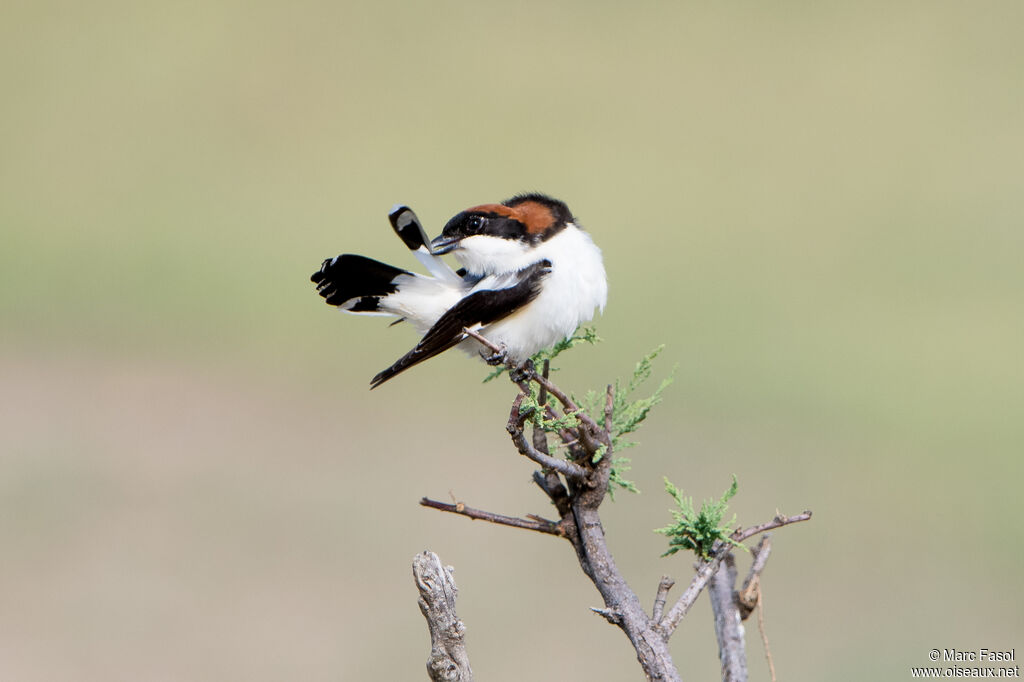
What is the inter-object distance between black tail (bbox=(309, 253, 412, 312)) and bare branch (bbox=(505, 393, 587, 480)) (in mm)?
921

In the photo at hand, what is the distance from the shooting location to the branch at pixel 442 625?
2.04m

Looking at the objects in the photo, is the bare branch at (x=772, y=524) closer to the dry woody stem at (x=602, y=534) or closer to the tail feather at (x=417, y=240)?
the dry woody stem at (x=602, y=534)

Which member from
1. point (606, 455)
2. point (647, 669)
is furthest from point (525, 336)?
point (647, 669)

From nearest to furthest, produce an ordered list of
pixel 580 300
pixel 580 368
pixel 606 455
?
pixel 606 455 < pixel 580 300 < pixel 580 368

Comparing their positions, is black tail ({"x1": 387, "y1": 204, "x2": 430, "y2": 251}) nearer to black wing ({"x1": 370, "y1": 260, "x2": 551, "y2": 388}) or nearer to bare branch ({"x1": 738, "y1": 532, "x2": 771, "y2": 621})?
black wing ({"x1": 370, "y1": 260, "x2": 551, "y2": 388})

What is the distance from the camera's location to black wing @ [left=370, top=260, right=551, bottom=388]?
3.02 meters

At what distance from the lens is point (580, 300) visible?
320cm

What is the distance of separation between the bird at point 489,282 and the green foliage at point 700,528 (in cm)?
81

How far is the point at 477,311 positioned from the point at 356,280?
45 centimetres

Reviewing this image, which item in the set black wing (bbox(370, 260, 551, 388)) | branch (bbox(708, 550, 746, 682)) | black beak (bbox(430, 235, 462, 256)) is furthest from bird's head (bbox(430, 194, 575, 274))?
branch (bbox(708, 550, 746, 682))

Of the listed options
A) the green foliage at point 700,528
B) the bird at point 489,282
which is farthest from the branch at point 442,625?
the bird at point 489,282

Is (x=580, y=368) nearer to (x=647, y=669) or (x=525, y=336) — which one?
(x=525, y=336)

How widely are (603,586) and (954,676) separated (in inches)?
55.8

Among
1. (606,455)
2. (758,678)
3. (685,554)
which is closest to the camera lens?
(606,455)
